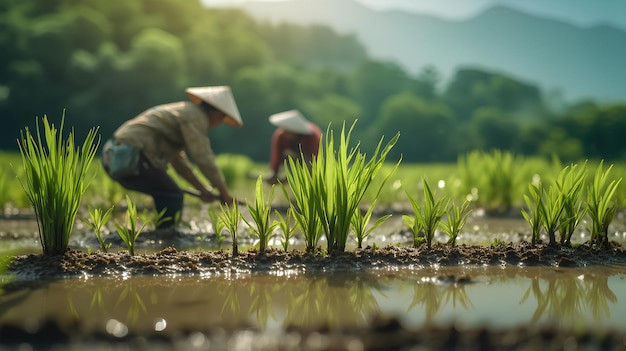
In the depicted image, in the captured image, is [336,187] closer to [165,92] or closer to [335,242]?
[335,242]

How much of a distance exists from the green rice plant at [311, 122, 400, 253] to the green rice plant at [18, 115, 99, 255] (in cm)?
142

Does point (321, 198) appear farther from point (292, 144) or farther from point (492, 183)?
point (492, 183)

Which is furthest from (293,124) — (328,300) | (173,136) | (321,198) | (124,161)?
(328,300)

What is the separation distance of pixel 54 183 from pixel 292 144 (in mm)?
4146

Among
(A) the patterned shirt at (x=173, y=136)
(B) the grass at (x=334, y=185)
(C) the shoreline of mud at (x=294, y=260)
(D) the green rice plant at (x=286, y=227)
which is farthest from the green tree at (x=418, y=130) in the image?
(B) the grass at (x=334, y=185)

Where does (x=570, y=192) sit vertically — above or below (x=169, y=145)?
below

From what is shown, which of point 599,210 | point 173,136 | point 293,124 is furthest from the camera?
point 293,124

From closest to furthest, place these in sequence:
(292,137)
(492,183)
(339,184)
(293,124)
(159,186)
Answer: (339,184) → (159,186) → (293,124) → (292,137) → (492,183)

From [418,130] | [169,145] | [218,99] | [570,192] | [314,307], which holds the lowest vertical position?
[314,307]

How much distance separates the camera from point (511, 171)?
8469 mm

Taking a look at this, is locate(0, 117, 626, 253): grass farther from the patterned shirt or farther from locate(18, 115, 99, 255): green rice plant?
the patterned shirt

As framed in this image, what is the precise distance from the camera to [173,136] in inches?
227

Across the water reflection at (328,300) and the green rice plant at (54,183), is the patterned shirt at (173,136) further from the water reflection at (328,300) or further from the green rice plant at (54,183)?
the water reflection at (328,300)

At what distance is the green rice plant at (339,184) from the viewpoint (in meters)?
3.95
